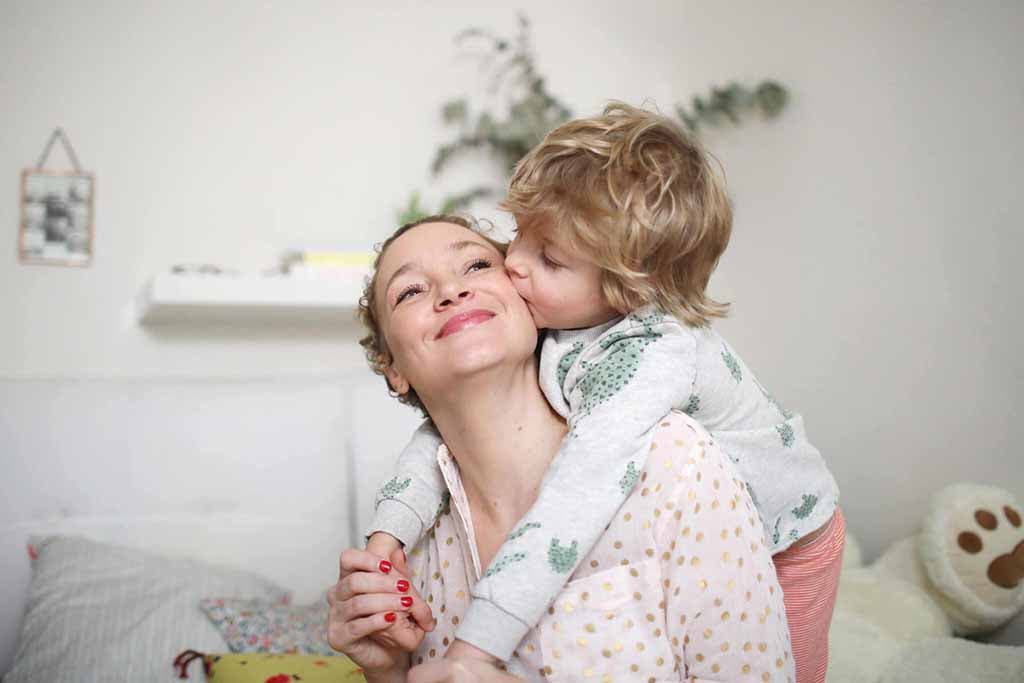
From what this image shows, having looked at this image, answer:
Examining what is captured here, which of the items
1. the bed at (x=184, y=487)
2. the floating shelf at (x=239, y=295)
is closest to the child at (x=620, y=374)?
the bed at (x=184, y=487)

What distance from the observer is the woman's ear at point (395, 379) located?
4.61ft

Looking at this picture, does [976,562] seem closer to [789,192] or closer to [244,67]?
[789,192]

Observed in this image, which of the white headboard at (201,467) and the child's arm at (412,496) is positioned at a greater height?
the child's arm at (412,496)

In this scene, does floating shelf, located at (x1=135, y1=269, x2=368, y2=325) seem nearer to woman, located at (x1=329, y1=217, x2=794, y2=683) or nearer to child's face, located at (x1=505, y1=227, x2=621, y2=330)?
woman, located at (x1=329, y1=217, x2=794, y2=683)

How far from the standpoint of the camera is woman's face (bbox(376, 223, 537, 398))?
1.18 metres

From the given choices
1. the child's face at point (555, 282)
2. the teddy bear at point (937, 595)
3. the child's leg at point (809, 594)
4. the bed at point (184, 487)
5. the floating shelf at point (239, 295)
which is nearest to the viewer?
the child's face at point (555, 282)

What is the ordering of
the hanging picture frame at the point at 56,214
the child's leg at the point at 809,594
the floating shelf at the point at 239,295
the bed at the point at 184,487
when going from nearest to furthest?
the child's leg at the point at 809,594
the bed at the point at 184,487
the floating shelf at the point at 239,295
the hanging picture frame at the point at 56,214

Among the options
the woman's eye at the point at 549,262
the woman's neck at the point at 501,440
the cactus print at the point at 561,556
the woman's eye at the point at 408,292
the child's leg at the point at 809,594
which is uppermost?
the woman's eye at the point at 549,262

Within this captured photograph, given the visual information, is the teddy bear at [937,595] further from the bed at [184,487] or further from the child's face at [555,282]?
the bed at [184,487]

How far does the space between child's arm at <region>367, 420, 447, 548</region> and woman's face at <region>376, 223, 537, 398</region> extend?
0.48 ft

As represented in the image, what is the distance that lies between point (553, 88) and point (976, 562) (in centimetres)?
205

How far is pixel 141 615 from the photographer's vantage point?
1.92 m

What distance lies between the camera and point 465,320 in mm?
1196

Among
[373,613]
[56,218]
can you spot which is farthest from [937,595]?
[56,218]
